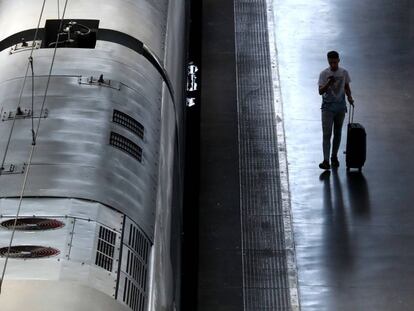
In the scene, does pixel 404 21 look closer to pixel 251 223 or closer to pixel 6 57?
pixel 251 223

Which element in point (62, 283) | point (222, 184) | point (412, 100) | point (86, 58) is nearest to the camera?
point (62, 283)

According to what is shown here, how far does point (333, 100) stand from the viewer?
8766 millimetres

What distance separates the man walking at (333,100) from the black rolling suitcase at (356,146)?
0.51 feet

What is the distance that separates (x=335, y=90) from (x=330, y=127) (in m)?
0.39

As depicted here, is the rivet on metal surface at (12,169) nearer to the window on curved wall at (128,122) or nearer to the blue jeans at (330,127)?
the window on curved wall at (128,122)

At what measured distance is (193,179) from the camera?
8.46 metres

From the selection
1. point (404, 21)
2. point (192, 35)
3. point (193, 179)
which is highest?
point (404, 21)

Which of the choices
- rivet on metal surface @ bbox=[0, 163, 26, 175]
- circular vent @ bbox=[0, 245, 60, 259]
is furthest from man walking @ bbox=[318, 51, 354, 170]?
circular vent @ bbox=[0, 245, 60, 259]

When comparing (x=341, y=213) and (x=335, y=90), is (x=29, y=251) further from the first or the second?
(x=335, y=90)

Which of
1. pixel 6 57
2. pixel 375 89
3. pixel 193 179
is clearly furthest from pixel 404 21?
pixel 6 57

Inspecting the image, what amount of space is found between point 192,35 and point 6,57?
5021 mm

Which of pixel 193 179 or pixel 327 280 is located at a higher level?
pixel 193 179

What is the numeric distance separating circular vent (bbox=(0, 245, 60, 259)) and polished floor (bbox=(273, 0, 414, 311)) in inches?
141

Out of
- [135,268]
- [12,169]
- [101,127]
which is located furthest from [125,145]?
[135,268]
